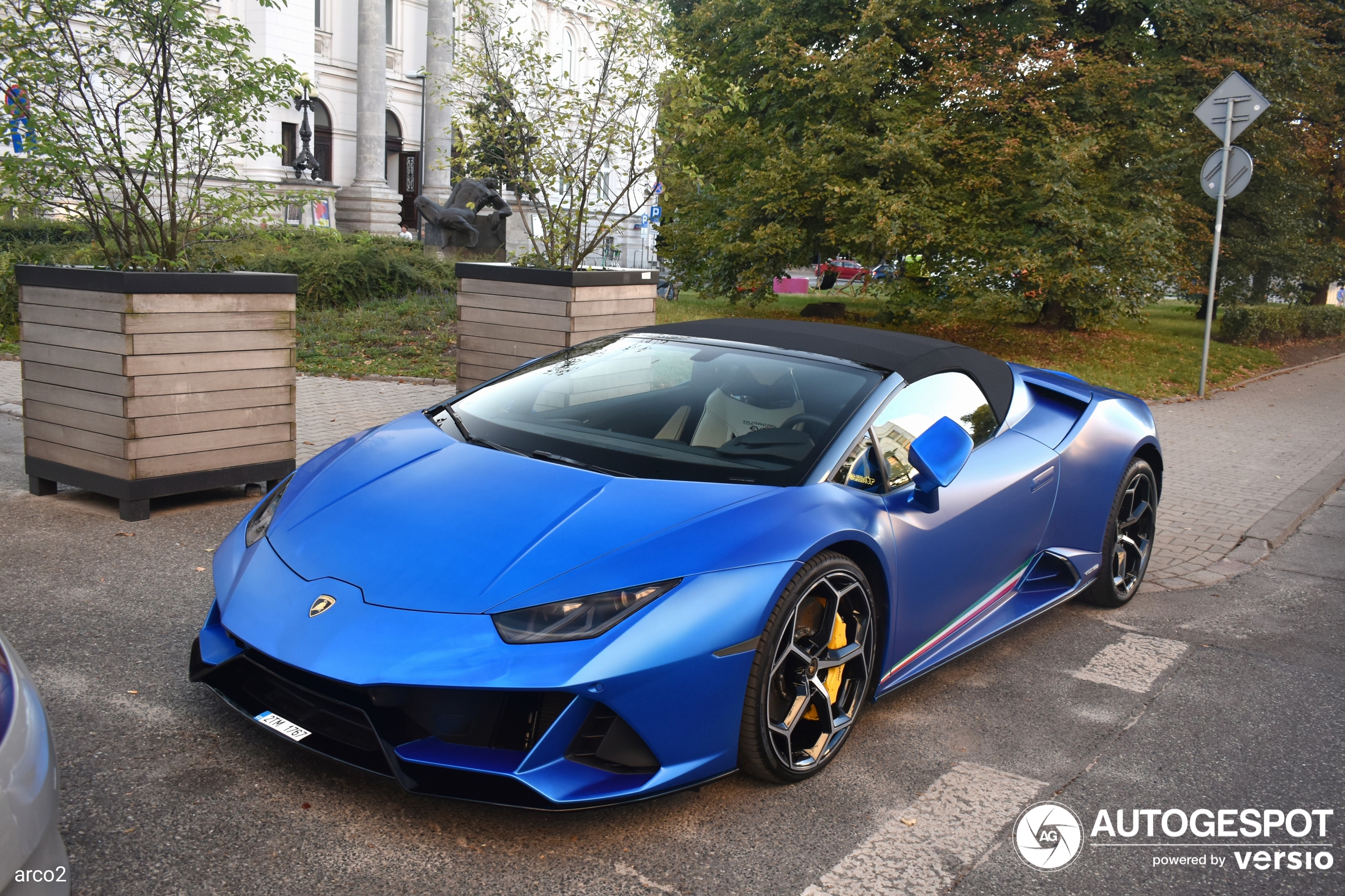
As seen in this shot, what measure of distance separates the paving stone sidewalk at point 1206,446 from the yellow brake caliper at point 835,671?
310cm

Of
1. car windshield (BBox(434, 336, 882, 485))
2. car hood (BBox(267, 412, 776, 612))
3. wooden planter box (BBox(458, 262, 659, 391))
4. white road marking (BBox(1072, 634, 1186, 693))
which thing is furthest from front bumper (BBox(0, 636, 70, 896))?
wooden planter box (BBox(458, 262, 659, 391))

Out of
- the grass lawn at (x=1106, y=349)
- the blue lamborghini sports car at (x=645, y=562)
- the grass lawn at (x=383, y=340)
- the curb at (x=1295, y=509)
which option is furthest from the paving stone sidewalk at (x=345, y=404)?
the grass lawn at (x=1106, y=349)

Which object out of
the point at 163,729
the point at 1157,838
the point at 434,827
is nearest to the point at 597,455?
the point at 434,827

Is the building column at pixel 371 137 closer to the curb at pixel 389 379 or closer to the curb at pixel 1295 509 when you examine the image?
the curb at pixel 389 379

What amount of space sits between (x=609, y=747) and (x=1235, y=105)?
39.3 feet

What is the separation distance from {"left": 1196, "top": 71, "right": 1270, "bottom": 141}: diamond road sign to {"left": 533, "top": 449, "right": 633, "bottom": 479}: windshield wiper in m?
10.8

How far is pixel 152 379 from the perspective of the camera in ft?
18.0

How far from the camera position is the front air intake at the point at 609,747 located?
2.69 m

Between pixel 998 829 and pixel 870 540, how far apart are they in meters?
0.88

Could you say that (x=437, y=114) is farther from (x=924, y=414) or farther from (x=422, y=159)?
(x=924, y=414)

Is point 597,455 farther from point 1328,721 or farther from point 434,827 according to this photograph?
point 1328,721

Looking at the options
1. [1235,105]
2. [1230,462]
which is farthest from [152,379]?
[1235,105]

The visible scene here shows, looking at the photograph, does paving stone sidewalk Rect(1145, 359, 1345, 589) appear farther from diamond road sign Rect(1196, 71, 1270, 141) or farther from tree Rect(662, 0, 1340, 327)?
diamond road sign Rect(1196, 71, 1270, 141)

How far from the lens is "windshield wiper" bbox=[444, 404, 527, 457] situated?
365 cm
